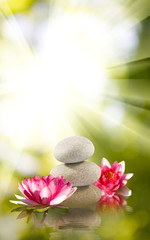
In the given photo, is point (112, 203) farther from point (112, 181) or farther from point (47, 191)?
point (47, 191)

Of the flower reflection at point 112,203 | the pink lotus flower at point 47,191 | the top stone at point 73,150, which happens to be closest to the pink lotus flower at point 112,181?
the flower reflection at point 112,203

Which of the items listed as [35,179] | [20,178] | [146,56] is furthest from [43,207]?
[146,56]

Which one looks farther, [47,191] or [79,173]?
[79,173]

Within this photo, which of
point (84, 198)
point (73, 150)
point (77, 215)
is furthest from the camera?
point (73, 150)

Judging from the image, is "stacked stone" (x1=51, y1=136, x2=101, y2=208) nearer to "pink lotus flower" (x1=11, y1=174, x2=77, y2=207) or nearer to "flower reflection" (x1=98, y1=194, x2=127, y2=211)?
"flower reflection" (x1=98, y1=194, x2=127, y2=211)

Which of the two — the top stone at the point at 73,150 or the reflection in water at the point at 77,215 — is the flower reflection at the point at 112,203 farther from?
the top stone at the point at 73,150

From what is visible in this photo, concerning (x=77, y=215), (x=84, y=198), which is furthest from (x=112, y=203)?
(x=77, y=215)

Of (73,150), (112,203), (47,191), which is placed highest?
(73,150)
